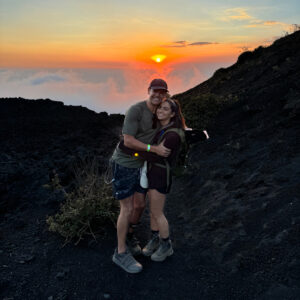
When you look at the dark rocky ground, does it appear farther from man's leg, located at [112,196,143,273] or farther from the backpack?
the backpack

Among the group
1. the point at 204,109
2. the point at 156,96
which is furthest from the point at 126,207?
the point at 204,109

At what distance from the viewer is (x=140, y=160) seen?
14.1 ft

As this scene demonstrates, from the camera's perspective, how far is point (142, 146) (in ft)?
13.1

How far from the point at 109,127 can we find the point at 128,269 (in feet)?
32.1

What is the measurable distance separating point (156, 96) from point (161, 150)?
597 millimetres

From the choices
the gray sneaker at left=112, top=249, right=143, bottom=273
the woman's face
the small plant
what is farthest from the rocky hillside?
the woman's face

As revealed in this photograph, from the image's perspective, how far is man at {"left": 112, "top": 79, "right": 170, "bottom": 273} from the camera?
13.2 feet

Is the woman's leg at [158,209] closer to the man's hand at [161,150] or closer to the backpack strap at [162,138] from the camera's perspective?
the backpack strap at [162,138]

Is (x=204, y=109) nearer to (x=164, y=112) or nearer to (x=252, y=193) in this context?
(x=252, y=193)

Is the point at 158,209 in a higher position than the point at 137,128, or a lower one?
lower

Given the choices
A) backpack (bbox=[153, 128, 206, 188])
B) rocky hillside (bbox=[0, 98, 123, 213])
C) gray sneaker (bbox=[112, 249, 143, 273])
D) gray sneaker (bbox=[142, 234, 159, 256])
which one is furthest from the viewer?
rocky hillside (bbox=[0, 98, 123, 213])

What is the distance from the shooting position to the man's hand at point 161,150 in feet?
13.0

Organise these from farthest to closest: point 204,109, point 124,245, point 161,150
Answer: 1. point 204,109
2. point 124,245
3. point 161,150

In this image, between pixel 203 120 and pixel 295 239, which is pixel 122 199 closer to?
pixel 295 239
